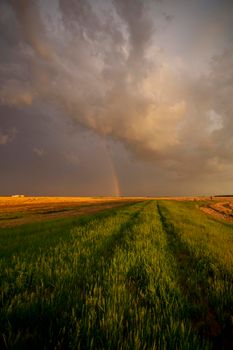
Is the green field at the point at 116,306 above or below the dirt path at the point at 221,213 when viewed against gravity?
above

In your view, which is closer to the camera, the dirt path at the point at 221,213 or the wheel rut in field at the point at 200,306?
the wheel rut in field at the point at 200,306

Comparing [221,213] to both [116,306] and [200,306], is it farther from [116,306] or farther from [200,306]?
[116,306]

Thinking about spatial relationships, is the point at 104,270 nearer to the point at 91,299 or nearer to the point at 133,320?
the point at 91,299

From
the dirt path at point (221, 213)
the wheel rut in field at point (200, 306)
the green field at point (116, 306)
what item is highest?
the green field at point (116, 306)

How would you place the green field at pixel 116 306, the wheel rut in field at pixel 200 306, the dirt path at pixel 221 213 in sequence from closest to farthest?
the green field at pixel 116 306
the wheel rut in field at pixel 200 306
the dirt path at pixel 221 213

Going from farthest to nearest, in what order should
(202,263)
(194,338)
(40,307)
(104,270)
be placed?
(202,263), (104,270), (40,307), (194,338)

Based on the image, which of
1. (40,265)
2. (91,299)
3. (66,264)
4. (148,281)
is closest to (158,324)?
(91,299)

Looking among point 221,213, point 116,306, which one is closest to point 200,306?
point 116,306

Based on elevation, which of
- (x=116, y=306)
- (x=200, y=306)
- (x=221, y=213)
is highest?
(x=116, y=306)

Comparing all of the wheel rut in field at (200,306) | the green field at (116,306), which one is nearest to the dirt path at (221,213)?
the wheel rut in field at (200,306)

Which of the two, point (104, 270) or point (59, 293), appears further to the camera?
point (104, 270)

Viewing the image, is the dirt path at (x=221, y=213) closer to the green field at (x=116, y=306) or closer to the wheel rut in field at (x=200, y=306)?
the wheel rut in field at (x=200, y=306)

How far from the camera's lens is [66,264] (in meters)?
4.68

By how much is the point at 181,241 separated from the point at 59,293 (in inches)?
268
